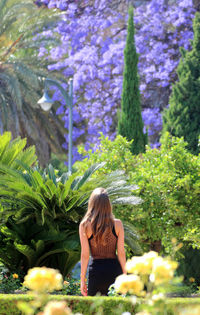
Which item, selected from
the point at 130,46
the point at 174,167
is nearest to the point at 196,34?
the point at 130,46

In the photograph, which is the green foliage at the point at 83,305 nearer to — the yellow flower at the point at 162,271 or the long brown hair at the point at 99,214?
the long brown hair at the point at 99,214

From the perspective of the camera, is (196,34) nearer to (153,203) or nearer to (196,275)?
(196,275)

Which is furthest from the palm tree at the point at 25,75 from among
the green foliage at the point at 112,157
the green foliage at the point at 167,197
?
the green foliage at the point at 167,197

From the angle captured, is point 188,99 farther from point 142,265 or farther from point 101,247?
point 142,265

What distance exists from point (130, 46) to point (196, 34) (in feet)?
7.59

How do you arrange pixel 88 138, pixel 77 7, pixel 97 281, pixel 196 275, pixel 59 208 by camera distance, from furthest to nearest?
pixel 77 7 < pixel 88 138 < pixel 196 275 < pixel 59 208 < pixel 97 281

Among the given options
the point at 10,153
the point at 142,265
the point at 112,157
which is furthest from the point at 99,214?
the point at 112,157

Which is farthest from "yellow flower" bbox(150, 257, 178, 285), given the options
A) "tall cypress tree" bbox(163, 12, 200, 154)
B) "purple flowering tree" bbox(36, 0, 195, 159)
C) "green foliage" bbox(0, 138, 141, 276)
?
"purple flowering tree" bbox(36, 0, 195, 159)

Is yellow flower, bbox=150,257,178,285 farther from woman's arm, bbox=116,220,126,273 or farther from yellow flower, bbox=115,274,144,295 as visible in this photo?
woman's arm, bbox=116,220,126,273

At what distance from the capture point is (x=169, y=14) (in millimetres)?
23203

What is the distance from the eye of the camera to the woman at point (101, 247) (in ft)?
18.2

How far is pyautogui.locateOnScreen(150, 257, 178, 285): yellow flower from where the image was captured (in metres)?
2.43

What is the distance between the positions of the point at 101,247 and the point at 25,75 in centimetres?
1541

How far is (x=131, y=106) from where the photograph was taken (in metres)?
19.5
